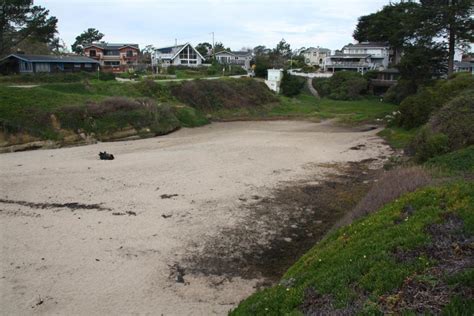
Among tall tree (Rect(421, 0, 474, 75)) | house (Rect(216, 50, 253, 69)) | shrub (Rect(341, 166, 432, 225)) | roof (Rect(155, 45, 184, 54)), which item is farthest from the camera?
house (Rect(216, 50, 253, 69))

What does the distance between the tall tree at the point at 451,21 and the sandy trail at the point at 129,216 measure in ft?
62.7

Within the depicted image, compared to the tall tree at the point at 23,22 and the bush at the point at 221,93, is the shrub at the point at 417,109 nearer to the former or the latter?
the bush at the point at 221,93

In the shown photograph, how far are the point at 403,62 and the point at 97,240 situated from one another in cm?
4367

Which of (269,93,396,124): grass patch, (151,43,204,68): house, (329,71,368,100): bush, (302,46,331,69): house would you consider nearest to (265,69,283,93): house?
(269,93,396,124): grass patch

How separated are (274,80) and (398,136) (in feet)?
99.4

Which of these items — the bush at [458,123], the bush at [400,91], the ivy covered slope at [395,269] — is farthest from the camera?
the bush at [400,91]

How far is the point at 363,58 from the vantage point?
74.7 m

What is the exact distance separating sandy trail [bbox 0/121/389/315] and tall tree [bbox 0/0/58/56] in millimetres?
Answer: 23427

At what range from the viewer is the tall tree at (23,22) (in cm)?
4406

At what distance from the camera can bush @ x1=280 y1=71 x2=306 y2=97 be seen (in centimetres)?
6031

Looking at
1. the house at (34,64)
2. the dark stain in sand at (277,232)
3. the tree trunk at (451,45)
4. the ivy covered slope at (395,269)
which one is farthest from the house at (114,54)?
the ivy covered slope at (395,269)

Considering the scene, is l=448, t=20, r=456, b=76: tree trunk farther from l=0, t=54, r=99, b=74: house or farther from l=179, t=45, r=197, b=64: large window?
l=0, t=54, r=99, b=74: house

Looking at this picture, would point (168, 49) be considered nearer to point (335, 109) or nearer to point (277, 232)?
point (335, 109)

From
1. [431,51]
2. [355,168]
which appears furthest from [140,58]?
[355,168]
